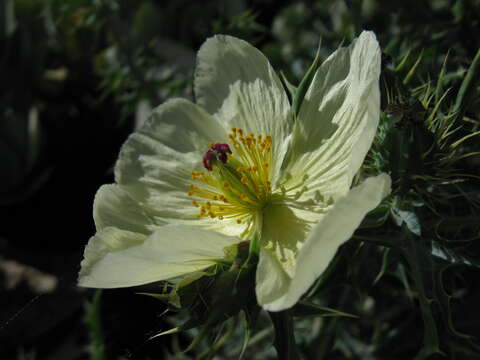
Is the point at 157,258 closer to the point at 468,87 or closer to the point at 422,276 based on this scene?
the point at 422,276

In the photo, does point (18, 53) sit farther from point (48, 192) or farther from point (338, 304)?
point (338, 304)

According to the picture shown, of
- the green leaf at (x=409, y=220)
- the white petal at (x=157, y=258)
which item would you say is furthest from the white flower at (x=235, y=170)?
the green leaf at (x=409, y=220)

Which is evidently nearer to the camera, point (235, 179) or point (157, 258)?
point (157, 258)

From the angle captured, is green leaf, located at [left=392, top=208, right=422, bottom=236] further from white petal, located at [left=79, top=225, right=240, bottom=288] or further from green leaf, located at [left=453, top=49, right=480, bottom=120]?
white petal, located at [left=79, top=225, right=240, bottom=288]

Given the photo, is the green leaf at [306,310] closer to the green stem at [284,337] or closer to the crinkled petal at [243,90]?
the green stem at [284,337]

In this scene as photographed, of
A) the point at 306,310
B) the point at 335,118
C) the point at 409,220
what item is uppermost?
the point at 335,118

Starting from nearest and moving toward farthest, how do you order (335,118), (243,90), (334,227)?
(334,227)
(335,118)
(243,90)

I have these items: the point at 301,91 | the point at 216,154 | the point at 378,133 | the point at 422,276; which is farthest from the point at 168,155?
Answer: the point at 422,276
